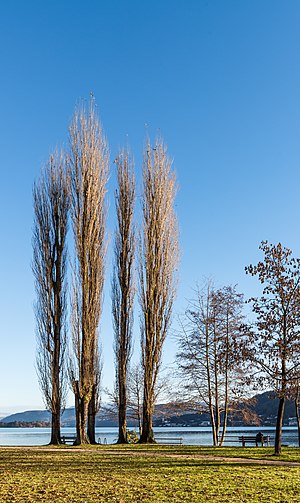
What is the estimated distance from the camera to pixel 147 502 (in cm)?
868

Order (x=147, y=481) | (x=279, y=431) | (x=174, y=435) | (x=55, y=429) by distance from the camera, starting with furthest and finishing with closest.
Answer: (x=174, y=435), (x=55, y=429), (x=279, y=431), (x=147, y=481)

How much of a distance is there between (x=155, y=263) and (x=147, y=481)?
17876 mm

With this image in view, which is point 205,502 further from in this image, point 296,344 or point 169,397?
point 169,397

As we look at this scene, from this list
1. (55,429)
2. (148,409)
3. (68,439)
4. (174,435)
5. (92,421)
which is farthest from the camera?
(174,435)

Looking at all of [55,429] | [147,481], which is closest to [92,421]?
[55,429]

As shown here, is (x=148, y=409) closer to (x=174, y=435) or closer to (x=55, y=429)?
(x=55, y=429)

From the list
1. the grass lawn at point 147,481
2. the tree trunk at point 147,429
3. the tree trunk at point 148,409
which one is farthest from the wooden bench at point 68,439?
the grass lawn at point 147,481

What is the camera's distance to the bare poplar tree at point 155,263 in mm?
27734

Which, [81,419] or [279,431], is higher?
[81,419]

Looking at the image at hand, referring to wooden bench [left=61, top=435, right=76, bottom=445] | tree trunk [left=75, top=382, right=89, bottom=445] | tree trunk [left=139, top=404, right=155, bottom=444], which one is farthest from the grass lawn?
wooden bench [left=61, top=435, right=76, bottom=445]

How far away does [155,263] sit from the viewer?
28.7 meters

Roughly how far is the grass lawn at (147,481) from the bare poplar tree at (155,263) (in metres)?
11.4

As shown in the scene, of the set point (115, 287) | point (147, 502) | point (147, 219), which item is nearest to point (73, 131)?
point (147, 219)

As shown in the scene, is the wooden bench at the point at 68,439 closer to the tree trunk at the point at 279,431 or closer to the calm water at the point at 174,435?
the calm water at the point at 174,435
